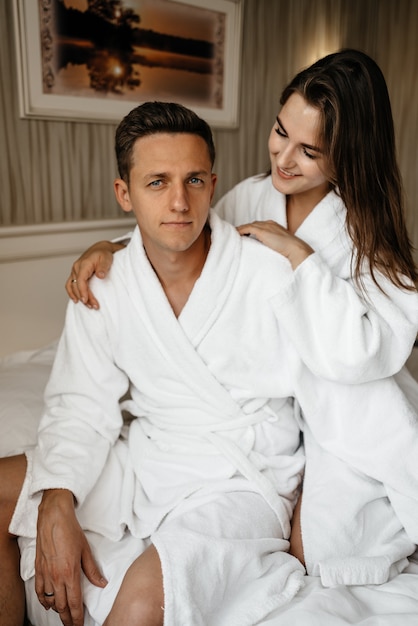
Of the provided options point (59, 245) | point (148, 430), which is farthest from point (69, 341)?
point (59, 245)

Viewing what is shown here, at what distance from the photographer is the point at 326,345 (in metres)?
1.27

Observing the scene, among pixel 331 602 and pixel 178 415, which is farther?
pixel 178 415

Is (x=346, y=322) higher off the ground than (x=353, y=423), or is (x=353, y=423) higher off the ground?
(x=346, y=322)

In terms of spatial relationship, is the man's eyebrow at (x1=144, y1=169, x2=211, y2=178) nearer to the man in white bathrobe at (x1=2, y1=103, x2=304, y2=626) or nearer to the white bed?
the man in white bathrobe at (x1=2, y1=103, x2=304, y2=626)

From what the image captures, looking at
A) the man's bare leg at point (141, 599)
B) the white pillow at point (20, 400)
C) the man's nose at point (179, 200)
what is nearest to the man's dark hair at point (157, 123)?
the man's nose at point (179, 200)

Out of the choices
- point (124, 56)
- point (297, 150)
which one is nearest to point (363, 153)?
point (297, 150)

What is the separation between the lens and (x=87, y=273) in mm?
1426

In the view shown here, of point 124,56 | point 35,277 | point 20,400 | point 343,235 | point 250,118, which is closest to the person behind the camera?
point 343,235

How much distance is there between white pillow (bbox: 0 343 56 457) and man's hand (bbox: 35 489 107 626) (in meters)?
0.37

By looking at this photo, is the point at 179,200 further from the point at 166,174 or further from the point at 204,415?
the point at 204,415

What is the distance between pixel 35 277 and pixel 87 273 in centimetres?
76

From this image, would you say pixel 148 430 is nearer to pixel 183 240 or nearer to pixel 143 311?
pixel 143 311

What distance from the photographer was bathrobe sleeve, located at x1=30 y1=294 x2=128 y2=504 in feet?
4.23

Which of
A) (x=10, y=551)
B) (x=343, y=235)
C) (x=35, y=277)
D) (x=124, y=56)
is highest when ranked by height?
(x=124, y=56)
